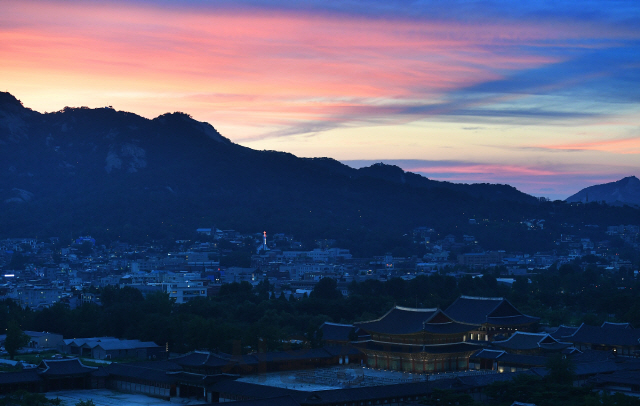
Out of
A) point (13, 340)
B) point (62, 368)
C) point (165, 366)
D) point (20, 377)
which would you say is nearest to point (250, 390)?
point (165, 366)

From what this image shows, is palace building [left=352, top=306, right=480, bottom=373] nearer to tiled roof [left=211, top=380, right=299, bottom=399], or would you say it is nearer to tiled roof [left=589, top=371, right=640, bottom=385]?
tiled roof [left=589, top=371, right=640, bottom=385]

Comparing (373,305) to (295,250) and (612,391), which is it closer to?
(612,391)

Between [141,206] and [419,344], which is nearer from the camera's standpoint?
[419,344]


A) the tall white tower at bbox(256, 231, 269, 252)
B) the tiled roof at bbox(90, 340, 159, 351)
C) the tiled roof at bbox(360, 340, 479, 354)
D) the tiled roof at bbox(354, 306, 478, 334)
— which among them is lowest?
the tiled roof at bbox(90, 340, 159, 351)

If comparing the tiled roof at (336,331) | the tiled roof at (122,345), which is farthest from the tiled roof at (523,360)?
the tiled roof at (122,345)

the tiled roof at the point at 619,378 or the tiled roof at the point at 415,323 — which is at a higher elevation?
the tiled roof at the point at 415,323

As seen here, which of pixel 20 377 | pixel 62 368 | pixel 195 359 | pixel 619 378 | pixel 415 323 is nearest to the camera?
pixel 619 378

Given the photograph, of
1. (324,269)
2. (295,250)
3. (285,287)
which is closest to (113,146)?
(295,250)

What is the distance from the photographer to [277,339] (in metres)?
51.3

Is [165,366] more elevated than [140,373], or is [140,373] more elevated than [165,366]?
[165,366]

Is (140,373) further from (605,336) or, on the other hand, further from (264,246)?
(264,246)

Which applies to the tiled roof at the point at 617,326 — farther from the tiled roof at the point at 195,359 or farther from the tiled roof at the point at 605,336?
the tiled roof at the point at 195,359


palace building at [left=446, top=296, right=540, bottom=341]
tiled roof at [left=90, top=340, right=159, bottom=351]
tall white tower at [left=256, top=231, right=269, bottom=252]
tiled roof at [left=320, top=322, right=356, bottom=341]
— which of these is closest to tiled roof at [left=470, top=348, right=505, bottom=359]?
palace building at [left=446, top=296, right=540, bottom=341]

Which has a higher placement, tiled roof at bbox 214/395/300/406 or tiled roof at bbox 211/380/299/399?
tiled roof at bbox 214/395/300/406
